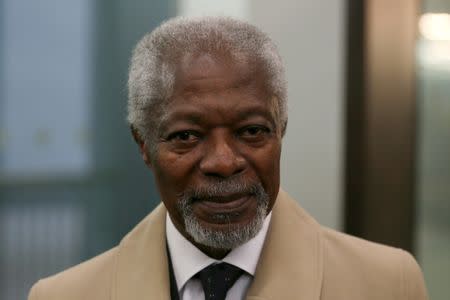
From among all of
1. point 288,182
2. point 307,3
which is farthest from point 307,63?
point 288,182

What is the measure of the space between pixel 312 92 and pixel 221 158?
3.21 ft

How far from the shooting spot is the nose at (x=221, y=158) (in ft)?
3.54

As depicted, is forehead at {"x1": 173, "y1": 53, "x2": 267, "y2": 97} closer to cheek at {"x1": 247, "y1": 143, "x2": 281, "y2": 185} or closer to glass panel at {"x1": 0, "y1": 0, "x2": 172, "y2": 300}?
cheek at {"x1": 247, "y1": 143, "x2": 281, "y2": 185}

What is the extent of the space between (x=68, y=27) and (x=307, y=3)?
779 millimetres

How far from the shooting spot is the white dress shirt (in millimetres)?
1191

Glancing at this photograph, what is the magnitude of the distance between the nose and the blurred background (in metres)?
0.92

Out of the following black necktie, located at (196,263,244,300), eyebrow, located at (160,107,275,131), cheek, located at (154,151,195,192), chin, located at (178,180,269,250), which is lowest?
black necktie, located at (196,263,244,300)

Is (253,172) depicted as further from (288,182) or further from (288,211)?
(288,182)

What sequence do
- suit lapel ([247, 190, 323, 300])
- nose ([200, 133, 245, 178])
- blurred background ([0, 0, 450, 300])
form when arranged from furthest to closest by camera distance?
blurred background ([0, 0, 450, 300]) → suit lapel ([247, 190, 323, 300]) → nose ([200, 133, 245, 178])

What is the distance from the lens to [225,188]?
110 centimetres

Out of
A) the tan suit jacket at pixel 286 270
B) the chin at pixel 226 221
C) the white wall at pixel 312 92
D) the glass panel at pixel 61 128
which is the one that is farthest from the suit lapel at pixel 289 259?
the glass panel at pixel 61 128

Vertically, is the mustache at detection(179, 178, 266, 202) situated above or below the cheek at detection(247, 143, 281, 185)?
below

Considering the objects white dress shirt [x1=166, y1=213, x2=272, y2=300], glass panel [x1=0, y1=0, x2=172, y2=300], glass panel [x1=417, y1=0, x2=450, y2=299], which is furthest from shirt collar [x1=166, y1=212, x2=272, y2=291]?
glass panel [x1=417, y1=0, x2=450, y2=299]

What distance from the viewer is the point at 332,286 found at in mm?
1194
